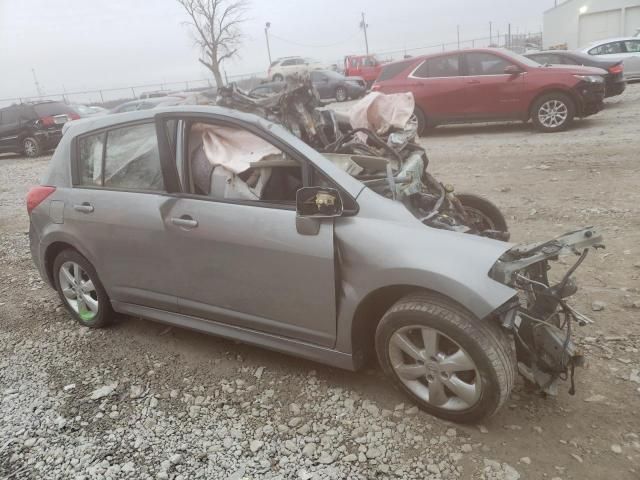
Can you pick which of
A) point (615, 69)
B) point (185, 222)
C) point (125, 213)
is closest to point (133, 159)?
point (125, 213)

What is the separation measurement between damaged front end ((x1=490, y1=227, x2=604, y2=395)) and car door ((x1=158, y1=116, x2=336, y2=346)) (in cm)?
89

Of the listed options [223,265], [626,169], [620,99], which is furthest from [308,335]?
[620,99]

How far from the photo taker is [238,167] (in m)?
3.00

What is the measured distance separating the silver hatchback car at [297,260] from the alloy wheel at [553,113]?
7918 millimetres

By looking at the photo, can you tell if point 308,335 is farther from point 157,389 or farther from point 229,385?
point 157,389

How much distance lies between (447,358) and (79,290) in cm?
282

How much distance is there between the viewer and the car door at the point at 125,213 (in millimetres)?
3219

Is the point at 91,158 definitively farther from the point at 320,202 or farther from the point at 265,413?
the point at 265,413

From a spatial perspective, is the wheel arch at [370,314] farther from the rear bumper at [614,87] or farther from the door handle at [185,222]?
the rear bumper at [614,87]

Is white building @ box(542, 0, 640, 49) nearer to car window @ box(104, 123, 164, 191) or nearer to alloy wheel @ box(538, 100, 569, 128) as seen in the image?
alloy wheel @ box(538, 100, 569, 128)

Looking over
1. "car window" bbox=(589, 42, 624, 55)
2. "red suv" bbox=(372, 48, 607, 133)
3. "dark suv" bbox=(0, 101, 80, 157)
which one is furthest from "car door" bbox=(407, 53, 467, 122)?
"dark suv" bbox=(0, 101, 80, 157)

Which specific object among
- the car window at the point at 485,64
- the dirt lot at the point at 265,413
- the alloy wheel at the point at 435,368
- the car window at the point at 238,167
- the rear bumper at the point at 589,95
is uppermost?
the car window at the point at 485,64

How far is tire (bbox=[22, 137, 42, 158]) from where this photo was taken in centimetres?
1491

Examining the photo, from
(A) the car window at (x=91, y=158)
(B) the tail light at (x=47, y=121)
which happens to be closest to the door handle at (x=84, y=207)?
(A) the car window at (x=91, y=158)
